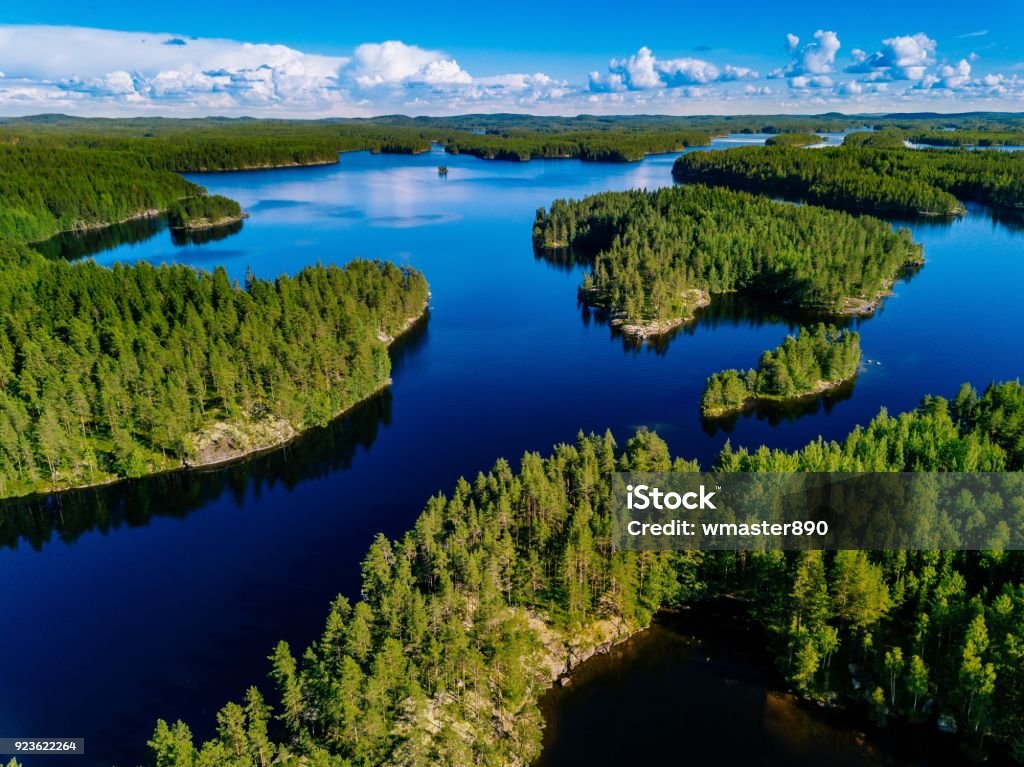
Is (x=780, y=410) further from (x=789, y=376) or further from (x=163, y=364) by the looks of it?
(x=163, y=364)

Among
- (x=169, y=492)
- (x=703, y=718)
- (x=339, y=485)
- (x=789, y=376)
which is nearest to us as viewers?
(x=703, y=718)

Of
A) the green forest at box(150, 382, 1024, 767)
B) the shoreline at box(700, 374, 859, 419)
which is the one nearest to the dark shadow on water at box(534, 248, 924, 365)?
the shoreline at box(700, 374, 859, 419)

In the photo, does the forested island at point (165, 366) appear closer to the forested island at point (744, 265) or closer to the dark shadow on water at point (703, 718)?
the forested island at point (744, 265)

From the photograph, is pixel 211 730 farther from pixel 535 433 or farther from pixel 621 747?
pixel 535 433

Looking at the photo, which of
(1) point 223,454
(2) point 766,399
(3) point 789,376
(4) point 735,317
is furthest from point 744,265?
(1) point 223,454

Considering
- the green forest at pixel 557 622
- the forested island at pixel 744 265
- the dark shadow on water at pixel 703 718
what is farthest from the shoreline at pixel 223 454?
the forested island at pixel 744 265

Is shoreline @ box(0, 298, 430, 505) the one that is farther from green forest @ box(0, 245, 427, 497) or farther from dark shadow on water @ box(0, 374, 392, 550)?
dark shadow on water @ box(0, 374, 392, 550)
